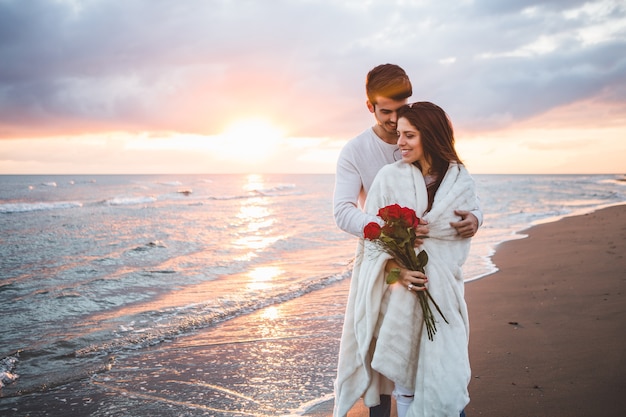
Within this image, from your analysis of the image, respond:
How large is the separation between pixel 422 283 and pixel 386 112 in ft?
3.37

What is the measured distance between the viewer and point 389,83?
249cm

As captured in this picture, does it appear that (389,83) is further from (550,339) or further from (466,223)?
(550,339)

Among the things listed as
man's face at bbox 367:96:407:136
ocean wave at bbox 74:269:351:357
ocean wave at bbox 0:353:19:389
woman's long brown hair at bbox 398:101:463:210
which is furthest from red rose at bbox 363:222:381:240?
ocean wave at bbox 0:353:19:389

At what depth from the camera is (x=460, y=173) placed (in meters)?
2.41

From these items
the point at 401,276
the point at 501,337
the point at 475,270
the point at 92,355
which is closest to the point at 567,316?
the point at 501,337

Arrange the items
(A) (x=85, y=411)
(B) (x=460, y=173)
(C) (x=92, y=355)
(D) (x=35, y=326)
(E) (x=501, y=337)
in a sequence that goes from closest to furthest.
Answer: (B) (x=460, y=173), (A) (x=85, y=411), (E) (x=501, y=337), (C) (x=92, y=355), (D) (x=35, y=326)

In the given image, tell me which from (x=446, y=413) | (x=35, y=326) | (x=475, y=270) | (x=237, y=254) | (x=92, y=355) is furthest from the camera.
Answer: (x=237, y=254)

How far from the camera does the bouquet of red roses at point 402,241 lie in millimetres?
2127

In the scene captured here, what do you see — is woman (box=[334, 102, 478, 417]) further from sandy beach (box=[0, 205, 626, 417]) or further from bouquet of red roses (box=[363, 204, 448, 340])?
sandy beach (box=[0, 205, 626, 417])

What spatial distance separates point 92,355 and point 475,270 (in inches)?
279

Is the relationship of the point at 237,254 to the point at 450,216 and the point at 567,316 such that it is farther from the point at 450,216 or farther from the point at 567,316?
the point at 450,216

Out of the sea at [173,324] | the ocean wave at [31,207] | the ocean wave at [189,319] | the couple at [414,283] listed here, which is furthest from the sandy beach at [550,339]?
the ocean wave at [31,207]

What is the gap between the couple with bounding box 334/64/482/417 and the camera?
2.29 m

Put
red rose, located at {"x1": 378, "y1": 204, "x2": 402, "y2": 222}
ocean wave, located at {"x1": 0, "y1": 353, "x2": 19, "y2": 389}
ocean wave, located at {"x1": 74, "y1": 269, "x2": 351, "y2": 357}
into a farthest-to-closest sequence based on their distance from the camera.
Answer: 1. ocean wave, located at {"x1": 74, "y1": 269, "x2": 351, "y2": 357}
2. ocean wave, located at {"x1": 0, "y1": 353, "x2": 19, "y2": 389}
3. red rose, located at {"x1": 378, "y1": 204, "x2": 402, "y2": 222}
